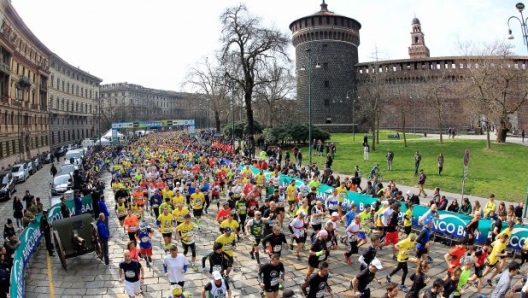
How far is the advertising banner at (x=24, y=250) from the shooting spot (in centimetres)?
880

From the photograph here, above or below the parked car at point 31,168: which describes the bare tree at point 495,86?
above

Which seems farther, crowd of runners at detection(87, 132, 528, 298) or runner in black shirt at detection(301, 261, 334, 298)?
crowd of runners at detection(87, 132, 528, 298)

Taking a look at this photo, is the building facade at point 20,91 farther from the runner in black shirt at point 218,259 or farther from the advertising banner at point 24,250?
the runner in black shirt at point 218,259

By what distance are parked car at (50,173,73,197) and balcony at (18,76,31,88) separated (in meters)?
28.2

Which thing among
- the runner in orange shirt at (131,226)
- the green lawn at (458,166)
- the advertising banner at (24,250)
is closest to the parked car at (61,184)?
the advertising banner at (24,250)

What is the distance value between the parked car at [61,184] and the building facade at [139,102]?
8871 cm

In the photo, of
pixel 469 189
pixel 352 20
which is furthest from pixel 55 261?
pixel 352 20

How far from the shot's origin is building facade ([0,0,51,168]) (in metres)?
40.6

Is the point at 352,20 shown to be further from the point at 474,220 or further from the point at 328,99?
the point at 474,220

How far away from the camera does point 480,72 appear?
3566 cm

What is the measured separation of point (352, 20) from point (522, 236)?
61.1 m

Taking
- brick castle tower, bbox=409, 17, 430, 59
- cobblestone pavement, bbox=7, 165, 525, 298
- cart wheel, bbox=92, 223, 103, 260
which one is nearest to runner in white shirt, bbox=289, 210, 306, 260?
cobblestone pavement, bbox=7, 165, 525, 298

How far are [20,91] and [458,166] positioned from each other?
161 ft

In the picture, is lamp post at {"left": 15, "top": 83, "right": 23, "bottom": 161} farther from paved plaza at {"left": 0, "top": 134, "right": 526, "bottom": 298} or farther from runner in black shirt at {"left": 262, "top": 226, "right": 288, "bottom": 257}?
runner in black shirt at {"left": 262, "top": 226, "right": 288, "bottom": 257}
